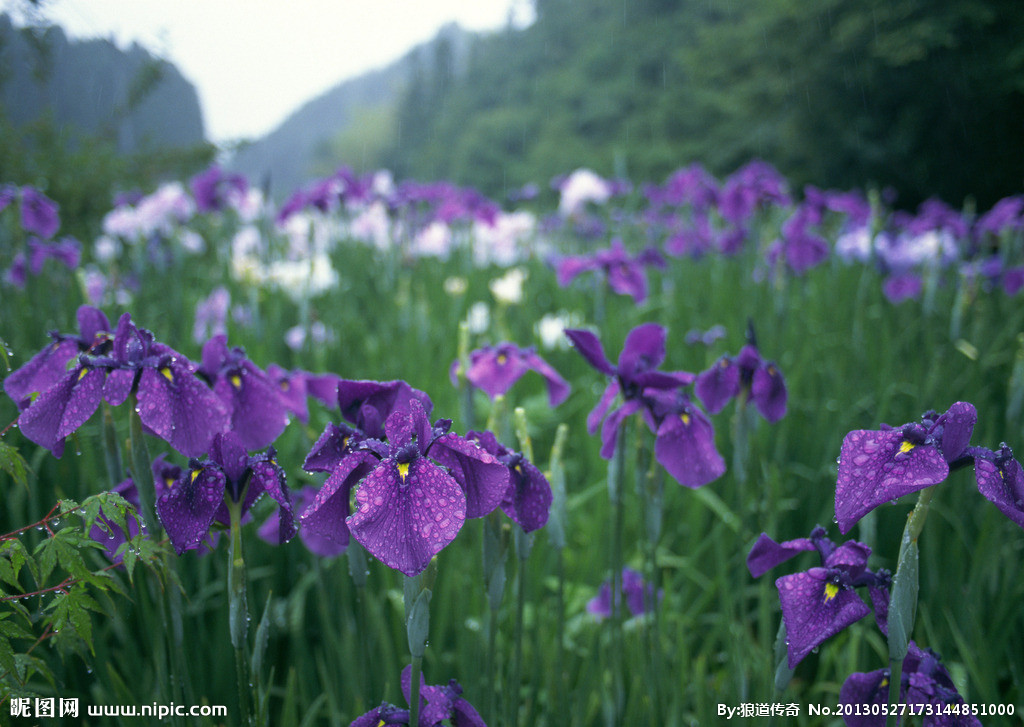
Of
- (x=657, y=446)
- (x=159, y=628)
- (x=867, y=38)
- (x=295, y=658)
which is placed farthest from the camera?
(x=867, y=38)

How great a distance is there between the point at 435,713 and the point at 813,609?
2.33ft

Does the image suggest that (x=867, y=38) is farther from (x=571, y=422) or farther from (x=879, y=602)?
(x=879, y=602)

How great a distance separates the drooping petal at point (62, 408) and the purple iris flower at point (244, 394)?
22 cm

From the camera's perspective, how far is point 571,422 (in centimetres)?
344

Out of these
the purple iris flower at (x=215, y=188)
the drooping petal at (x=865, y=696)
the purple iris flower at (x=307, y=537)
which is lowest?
the drooping petal at (x=865, y=696)

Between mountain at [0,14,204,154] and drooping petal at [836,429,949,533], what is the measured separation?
2718 mm

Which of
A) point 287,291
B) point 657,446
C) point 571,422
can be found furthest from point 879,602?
point 287,291

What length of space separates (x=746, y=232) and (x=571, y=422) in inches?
121

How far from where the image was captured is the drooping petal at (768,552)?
118 centimetres

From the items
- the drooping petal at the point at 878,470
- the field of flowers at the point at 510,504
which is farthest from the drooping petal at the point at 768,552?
the drooping petal at the point at 878,470

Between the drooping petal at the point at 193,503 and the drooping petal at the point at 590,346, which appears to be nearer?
the drooping petal at the point at 193,503

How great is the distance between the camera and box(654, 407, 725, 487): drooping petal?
145cm

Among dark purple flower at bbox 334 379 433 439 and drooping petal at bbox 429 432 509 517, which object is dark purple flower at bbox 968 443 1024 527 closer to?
drooping petal at bbox 429 432 509 517

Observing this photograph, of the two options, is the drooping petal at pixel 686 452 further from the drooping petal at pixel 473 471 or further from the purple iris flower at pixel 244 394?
the purple iris flower at pixel 244 394
